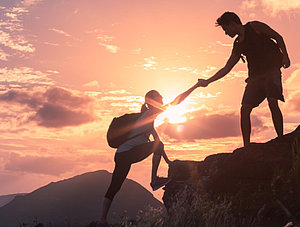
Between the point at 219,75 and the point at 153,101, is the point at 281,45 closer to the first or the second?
the point at 219,75

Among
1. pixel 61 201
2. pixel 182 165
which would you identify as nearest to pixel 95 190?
pixel 61 201

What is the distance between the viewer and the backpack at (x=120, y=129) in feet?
22.7

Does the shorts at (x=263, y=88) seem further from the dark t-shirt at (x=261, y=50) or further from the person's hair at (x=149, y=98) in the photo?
the person's hair at (x=149, y=98)

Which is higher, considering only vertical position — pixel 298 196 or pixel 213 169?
pixel 213 169

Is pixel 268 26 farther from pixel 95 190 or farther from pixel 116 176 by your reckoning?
pixel 95 190

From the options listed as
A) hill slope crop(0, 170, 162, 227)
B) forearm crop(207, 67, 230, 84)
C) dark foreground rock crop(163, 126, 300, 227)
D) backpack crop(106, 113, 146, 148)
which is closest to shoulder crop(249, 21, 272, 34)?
forearm crop(207, 67, 230, 84)

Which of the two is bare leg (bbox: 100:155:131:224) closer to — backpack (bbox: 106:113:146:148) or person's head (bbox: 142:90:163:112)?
backpack (bbox: 106:113:146:148)

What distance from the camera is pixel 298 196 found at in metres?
6.93

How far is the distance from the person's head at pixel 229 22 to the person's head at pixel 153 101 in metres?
2.08

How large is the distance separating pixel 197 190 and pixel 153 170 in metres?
1.43

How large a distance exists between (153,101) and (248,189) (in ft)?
7.83

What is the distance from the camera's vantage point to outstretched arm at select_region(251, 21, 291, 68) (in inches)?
320

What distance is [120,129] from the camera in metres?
6.99

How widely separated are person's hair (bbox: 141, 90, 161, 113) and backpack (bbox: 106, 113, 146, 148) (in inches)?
5.6
